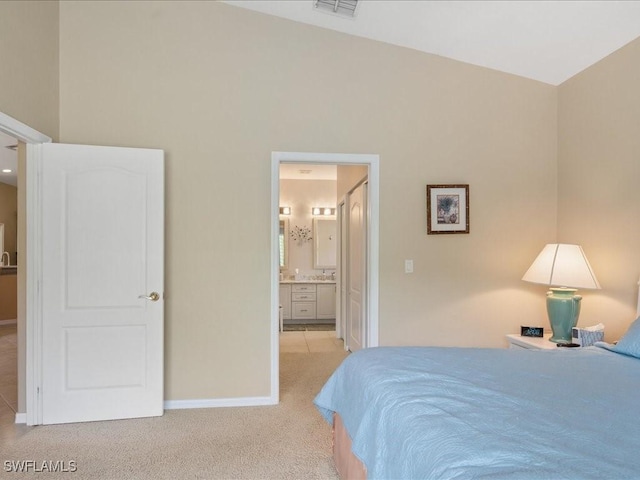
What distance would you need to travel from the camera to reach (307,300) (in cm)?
695

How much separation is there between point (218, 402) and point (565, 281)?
2.74 metres

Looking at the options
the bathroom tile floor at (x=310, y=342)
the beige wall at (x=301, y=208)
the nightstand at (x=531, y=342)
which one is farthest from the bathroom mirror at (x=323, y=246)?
the nightstand at (x=531, y=342)

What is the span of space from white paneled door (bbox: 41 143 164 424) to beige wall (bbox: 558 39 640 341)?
3.25 m

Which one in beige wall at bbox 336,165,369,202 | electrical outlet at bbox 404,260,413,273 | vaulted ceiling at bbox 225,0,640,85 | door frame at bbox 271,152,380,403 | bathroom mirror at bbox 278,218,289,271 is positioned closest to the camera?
vaulted ceiling at bbox 225,0,640,85

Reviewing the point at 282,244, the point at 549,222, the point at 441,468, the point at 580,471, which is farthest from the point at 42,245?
the point at 282,244

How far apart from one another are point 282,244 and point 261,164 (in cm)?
413

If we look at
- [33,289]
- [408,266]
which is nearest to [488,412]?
[408,266]

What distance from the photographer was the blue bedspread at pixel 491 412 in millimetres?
1087

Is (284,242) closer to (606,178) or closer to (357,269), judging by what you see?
(357,269)

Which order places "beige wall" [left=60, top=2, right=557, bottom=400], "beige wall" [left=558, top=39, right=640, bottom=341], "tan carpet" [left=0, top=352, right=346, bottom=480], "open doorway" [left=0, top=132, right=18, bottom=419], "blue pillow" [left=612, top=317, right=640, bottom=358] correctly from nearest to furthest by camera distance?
"blue pillow" [left=612, top=317, right=640, bottom=358]
"tan carpet" [left=0, top=352, right=346, bottom=480]
"beige wall" [left=558, top=39, right=640, bottom=341]
"beige wall" [left=60, top=2, right=557, bottom=400]
"open doorway" [left=0, top=132, right=18, bottom=419]

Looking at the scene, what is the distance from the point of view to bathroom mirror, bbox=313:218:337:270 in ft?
24.3

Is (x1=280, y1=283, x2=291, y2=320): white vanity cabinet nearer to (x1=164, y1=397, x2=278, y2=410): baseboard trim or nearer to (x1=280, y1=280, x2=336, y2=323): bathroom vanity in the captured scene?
(x1=280, y1=280, x2=336, y2=323): bathroom vanity

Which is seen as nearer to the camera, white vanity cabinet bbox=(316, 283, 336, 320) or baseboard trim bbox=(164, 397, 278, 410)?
baseboard trim bbox=(164, 397, 278, 410)

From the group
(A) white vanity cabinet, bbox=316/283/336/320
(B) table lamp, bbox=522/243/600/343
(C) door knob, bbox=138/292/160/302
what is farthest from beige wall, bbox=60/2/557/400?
(A) white vanity cabinet, bbox=316/283/336/320
